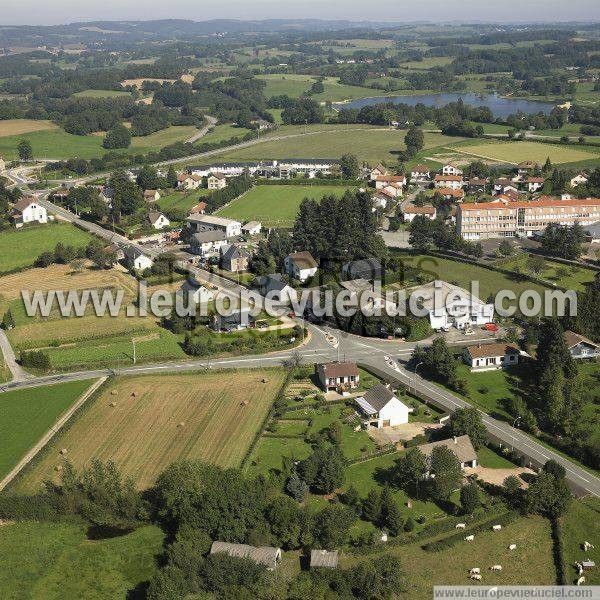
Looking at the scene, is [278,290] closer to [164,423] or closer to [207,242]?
[207,242]

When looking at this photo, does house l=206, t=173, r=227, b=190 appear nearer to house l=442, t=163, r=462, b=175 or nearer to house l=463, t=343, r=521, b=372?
house l=442, t=163, r=462, b=175

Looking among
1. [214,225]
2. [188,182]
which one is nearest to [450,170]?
[188,182]

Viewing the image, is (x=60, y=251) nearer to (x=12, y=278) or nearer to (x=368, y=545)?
(x=12, y=278)

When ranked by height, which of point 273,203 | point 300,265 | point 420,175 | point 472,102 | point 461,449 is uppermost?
point 472,102

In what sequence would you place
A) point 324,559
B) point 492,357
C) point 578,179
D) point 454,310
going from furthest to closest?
1. point 578,179
2. point 454,310
3. point 492,357
4. point 324,559

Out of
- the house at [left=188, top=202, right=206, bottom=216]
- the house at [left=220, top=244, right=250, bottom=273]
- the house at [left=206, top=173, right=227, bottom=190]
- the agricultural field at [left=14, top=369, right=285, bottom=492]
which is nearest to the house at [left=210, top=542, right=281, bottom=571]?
the agricultural field at [left=14, top=369, right=285, bottom=492]

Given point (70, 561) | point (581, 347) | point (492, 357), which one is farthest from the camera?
point (581, 347)
